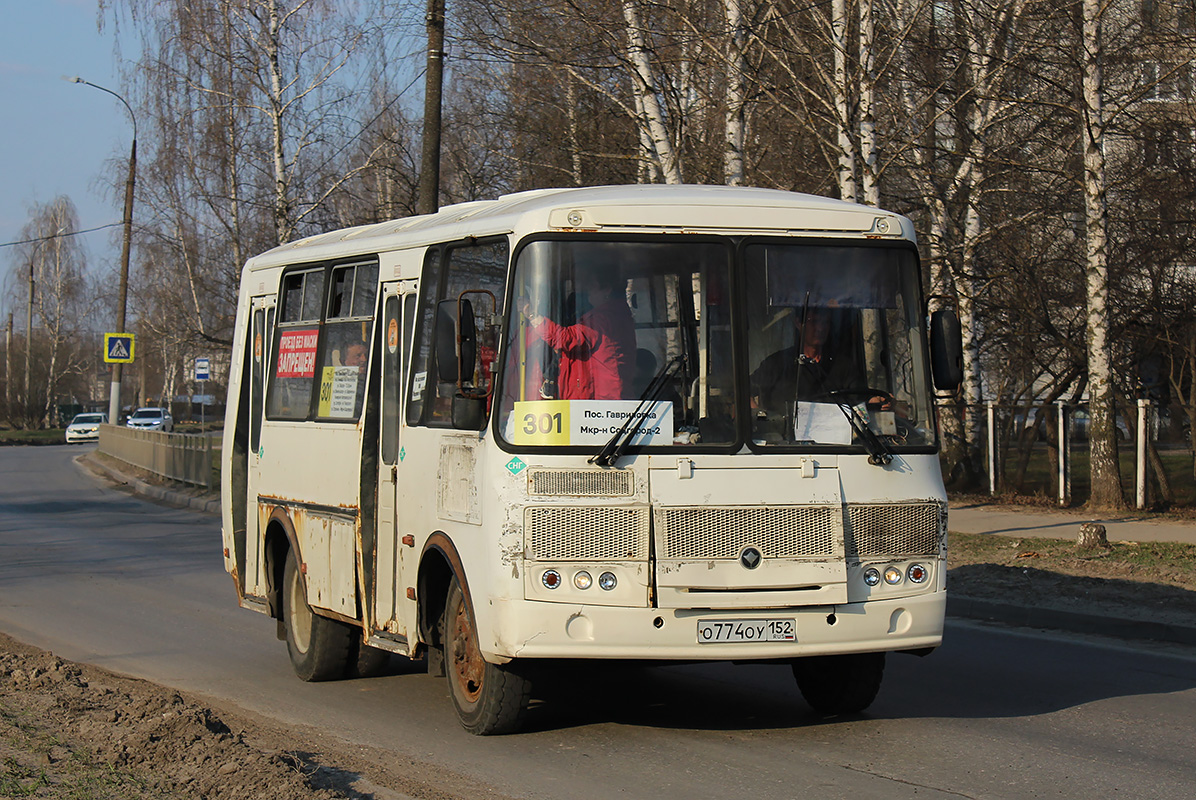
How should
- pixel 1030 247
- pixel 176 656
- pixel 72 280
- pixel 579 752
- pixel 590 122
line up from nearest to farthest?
pixel 579 752, pixel 176 656, pixel 1030 247, pixel 590 122, pixel 72 280

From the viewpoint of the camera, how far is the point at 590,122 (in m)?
23.2

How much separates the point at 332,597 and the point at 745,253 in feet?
11.5

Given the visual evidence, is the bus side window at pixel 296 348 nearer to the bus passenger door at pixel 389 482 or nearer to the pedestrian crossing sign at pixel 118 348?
the bus passenger door at pixel 389 482

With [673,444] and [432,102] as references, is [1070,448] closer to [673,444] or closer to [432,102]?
[432,102]

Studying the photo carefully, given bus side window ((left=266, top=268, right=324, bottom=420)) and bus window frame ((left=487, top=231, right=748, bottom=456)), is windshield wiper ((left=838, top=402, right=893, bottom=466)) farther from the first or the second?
bus side window ((left=266, top=268, right=324, bottom=420))

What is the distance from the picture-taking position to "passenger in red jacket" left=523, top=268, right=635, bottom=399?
6531 millimetres

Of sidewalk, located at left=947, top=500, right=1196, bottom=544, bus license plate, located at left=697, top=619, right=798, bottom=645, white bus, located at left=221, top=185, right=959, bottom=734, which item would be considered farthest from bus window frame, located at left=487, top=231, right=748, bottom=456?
sidewalk, located at left=947, top=500, right=1196, bottom=544

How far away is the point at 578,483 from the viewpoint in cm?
640

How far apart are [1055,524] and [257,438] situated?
425 inches

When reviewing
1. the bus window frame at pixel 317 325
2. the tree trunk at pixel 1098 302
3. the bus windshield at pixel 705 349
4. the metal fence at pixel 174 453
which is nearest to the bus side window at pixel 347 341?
the bus window frame at pixel 317 325

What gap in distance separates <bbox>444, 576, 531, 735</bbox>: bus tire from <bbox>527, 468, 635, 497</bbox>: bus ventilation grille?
80 centimetres

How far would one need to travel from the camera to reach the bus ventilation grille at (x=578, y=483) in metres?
6.40

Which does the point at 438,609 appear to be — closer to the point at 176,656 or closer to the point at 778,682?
the point at 778,682

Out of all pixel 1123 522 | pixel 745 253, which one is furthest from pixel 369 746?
pixel 1123 522
